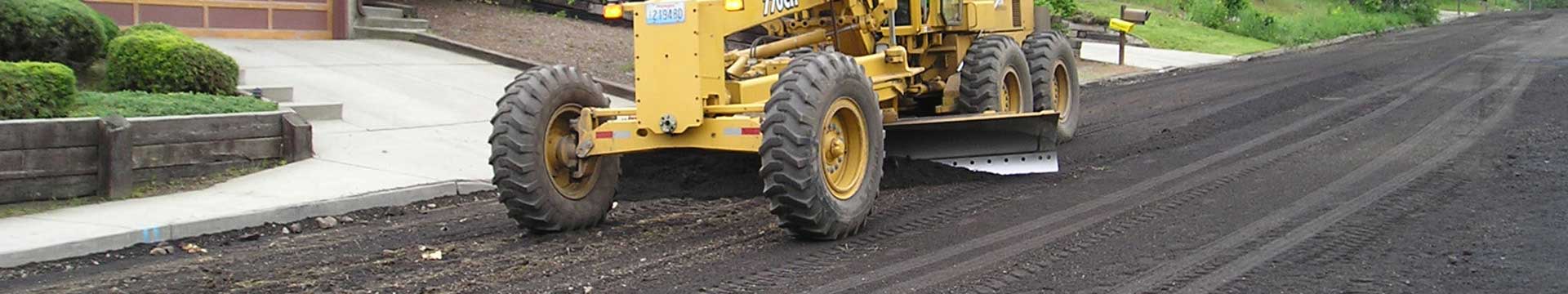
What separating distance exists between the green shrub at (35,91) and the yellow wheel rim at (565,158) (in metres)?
3.95

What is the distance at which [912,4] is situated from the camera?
12.2 metres

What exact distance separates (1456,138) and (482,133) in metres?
8.49

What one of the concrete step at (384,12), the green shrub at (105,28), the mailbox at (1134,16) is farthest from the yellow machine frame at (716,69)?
the mailbox at (1134,16)

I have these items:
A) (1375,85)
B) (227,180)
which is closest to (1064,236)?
(227,180)

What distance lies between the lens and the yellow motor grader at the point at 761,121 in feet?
27.8

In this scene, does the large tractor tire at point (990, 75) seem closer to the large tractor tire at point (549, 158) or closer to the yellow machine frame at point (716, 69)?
the yellow machine frame at point (716, 69)

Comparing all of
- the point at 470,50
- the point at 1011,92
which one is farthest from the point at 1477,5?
the point at 1011,92

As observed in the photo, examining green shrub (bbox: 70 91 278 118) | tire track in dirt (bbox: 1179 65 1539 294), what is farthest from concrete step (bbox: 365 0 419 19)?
tire track in dirt (bbox: 1179 65 1539 294)

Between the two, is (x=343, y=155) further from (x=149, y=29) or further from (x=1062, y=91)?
(x=1062, y=91)

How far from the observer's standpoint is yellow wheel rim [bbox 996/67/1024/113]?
42.9 ft

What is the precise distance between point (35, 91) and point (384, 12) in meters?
10.9

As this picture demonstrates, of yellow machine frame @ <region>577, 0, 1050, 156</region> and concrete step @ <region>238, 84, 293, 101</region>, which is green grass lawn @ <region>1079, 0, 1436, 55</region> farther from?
yellow machine frame @ <region>577, 0, 1050, 156</region>

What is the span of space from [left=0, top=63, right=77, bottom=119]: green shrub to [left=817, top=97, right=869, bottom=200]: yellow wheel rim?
5.60 m

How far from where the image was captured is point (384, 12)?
70.9ft
